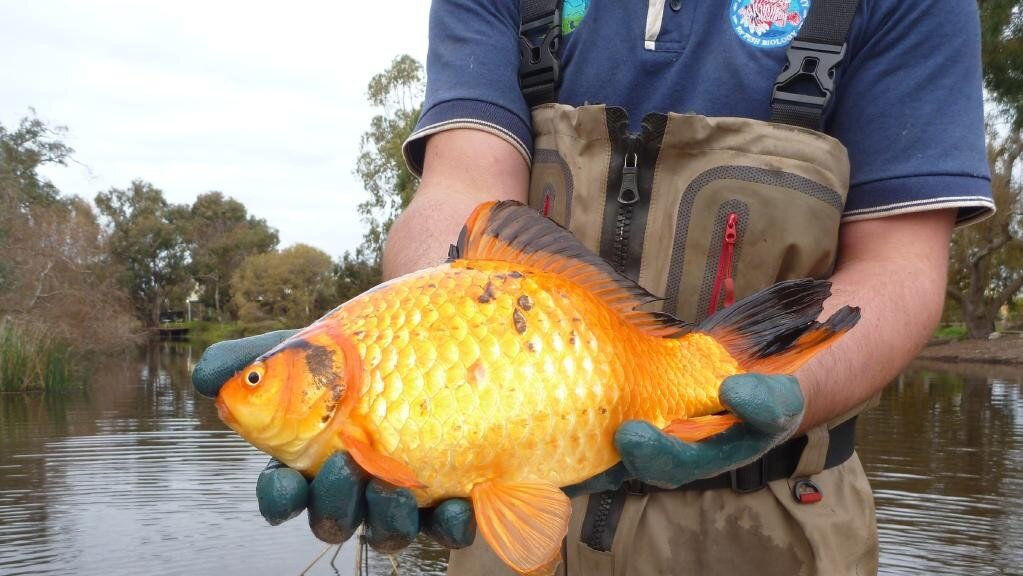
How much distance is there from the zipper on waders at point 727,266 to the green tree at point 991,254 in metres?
28.9

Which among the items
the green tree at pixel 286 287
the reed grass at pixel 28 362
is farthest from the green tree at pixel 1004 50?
the green tree at pixel 286 287

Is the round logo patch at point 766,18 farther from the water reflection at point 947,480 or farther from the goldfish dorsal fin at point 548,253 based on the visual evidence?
the water reflection at point 947,480

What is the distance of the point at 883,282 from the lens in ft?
7.10

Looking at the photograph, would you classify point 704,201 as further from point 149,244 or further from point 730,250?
point 149,244

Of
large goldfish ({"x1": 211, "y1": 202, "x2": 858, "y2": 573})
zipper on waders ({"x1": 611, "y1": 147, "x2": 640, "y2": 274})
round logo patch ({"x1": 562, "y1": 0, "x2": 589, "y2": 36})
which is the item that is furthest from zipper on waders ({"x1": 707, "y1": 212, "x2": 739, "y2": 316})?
round logo patch ({"x1": 562, "y1": 0, "x2": 589, "y2": 36})

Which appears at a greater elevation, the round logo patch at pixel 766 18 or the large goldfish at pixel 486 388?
the round logo patch at pixel 766 18

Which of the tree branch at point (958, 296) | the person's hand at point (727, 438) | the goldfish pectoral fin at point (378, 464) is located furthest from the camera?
the tree branch at point (958, 296)

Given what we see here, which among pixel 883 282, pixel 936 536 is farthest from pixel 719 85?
pixel 936 536

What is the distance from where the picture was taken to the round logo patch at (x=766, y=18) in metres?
2.26

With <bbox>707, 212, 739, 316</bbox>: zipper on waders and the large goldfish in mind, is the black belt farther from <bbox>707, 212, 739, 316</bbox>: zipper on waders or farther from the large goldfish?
the large goldfish

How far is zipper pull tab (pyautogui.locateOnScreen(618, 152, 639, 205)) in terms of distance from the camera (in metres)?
2.24

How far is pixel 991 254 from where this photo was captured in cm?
3083

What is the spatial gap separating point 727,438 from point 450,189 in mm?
1035

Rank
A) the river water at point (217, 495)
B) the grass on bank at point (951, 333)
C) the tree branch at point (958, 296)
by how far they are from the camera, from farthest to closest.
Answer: the grass on bank at point (951, 333), the tree branch at point (958, 296), the river water at point (217, 495)
